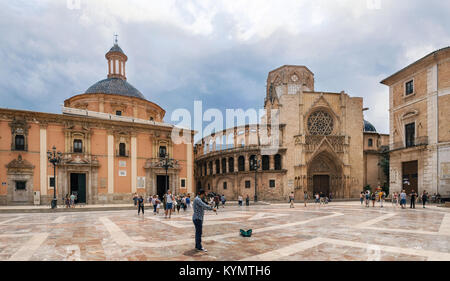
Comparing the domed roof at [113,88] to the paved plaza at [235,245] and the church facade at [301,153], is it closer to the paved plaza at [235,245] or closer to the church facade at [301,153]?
the church facade at [301,153]

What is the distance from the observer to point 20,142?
2308cm

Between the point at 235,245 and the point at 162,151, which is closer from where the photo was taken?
the point at 235,245

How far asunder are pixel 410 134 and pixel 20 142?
38.5m

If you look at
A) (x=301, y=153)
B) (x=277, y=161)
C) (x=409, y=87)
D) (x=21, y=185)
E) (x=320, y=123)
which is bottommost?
(x=21, y=185)

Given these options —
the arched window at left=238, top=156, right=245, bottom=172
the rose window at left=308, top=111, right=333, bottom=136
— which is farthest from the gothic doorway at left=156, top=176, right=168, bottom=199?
the rose window at left=308, top=111, right=333, bottom=136

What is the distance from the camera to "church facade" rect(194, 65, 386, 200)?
1276 inches

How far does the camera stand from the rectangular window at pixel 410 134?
2542cm

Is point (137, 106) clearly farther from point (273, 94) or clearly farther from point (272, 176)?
point (273, 94)

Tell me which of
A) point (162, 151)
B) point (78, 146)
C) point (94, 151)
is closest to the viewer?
point (78, 146)

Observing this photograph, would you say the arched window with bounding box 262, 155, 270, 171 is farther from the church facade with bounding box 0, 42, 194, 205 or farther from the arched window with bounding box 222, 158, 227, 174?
the church facade with bounding box 0, 42, 194, 205

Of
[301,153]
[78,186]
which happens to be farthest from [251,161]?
[78,186]

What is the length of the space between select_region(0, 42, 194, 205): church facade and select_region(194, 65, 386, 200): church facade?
728 centimetres

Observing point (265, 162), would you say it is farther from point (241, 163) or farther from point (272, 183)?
point (241, 163)

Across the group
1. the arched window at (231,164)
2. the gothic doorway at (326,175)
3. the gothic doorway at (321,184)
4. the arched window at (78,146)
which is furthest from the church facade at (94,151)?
the gothic doorway at (321,184)
